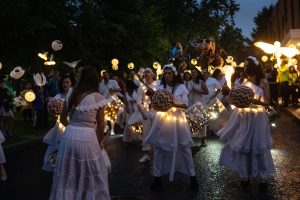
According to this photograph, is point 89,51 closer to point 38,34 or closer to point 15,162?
point 38,34

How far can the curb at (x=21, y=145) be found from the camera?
12.1 m

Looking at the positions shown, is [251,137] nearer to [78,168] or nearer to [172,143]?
[172,143]

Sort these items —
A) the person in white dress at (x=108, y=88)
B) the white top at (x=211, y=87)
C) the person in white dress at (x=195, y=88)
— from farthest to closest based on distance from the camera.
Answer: the person in white dress at (x=108, y=88) → the white top at (x=211, y=87) → the person in white dress at (x=195, y=88)

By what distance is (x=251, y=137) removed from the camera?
751 centimetres

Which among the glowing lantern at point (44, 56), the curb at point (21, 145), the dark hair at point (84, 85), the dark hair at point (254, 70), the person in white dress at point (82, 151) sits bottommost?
the curb at point (21, 145)

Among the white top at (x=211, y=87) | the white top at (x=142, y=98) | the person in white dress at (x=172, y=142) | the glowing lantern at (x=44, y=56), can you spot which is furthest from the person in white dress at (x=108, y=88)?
the person in white dress at (x=172, y=142)

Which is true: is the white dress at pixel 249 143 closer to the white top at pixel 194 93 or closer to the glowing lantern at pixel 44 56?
the white top at pixel 194 93

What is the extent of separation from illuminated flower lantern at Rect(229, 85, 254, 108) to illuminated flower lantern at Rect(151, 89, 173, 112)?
994 millimetres

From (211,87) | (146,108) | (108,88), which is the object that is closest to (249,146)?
(146,108)

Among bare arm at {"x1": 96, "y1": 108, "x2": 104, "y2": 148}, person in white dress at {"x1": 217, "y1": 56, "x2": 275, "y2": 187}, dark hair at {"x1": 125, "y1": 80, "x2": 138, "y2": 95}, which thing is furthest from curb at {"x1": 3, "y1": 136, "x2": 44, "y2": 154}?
bare arm at {"x1": 96, "y1": 108, "x2": 104, "y2": 148}

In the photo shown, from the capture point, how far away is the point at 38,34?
19.2 m

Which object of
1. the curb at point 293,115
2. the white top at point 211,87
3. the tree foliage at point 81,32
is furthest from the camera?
the tree foliage at point 81,32

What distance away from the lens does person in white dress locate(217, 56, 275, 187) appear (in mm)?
7434

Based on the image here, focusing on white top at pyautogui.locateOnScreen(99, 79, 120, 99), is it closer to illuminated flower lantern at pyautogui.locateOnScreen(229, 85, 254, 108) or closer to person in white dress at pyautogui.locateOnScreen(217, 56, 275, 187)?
person in white dress at pyautogui.locateOnScreen(217, 56, 275, 187)
